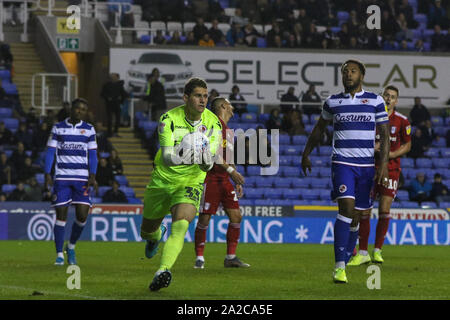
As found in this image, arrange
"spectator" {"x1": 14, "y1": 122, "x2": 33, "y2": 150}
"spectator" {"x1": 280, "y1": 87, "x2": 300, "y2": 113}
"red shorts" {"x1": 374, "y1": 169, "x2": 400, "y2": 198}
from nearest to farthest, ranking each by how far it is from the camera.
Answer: "red shorts" {"x1": 374, "y1": 169, "x2": 400, "y2": 198}, "spectator" {"x1": 14, "y1": 122, "x2": 33, "y2": 150}, "spectator" {"x1": 280, "y1": 87, "x2": 300, "y2": 113}

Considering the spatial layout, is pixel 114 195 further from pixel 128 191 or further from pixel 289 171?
pixel 289 171

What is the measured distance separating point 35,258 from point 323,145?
1497 cm

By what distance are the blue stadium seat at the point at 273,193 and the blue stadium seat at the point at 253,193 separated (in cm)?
13

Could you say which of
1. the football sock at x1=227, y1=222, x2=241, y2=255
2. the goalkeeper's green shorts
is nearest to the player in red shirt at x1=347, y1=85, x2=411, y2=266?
the football sock at x1=227, y1=222, x2=241, y2=255

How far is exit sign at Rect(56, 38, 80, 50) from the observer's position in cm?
3322

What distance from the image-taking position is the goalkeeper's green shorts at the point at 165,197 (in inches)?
432

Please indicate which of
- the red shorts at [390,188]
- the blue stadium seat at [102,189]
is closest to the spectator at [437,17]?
the blue stadium seat at [102,189]

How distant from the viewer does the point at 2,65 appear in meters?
31.4

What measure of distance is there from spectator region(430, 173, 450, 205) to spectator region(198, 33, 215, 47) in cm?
841

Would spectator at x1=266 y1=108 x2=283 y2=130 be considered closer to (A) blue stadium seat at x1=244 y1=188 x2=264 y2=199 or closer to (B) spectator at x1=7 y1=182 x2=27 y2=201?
(A) blue stadium seat at x1=244 y1=188 x2=264 y2=199

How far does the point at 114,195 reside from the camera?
25484mm

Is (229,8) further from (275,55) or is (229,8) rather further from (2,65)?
(2,65)

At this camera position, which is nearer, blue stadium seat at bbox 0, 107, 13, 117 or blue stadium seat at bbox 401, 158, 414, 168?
blue stadium seat at bbox 0, 107, 13, 117

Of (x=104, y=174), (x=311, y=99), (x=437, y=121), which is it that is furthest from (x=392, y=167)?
(x=437, y=121)
